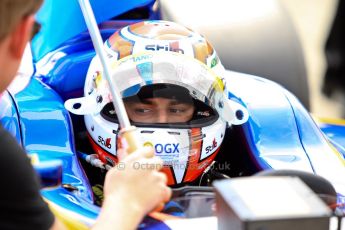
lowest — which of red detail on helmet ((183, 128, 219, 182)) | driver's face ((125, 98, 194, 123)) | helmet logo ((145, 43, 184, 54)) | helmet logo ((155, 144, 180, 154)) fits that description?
red detail on helmet ((183, 128, 219, 182))

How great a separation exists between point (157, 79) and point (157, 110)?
76 millimetres

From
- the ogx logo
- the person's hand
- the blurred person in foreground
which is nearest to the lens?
the blurred person in foreground

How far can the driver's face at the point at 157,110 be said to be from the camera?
1.53 meters

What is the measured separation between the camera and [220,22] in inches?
94.4

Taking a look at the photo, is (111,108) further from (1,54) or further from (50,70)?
(1,54)

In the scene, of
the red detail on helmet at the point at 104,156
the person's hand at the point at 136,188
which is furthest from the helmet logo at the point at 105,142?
the person's hand at the point at 136,188

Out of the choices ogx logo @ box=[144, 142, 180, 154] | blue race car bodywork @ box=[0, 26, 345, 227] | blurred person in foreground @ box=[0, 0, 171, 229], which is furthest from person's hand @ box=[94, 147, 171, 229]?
ogx logo @ box=[144, 142, 180, 154]

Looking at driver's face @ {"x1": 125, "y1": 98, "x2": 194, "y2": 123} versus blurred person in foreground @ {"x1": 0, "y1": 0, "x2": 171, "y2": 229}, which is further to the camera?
driver's face @ {"x1": 125, "y1": 98, "x2": 194, "y2": 123}

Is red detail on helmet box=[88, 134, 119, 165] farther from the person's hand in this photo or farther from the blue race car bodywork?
the person's hand

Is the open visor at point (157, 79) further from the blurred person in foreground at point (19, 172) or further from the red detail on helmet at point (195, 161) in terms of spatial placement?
the blurred person in foreground at point (19, 172)

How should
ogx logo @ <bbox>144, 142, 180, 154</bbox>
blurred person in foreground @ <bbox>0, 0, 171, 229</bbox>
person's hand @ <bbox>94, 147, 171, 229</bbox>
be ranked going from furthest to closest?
1. ogx logo @ <bbox>144, 142, 180, 154</bbox>
2. person's hand @ <bbox>94, 147, 171, 229</bbox>
3. blurred person in foreground @ <bbox>0, 0, 171, 229</bbox>

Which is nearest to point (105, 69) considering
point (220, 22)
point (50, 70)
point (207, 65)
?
point (207, 65)

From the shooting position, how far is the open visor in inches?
59.1

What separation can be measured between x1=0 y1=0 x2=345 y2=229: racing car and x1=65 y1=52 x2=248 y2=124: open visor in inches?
3.6
